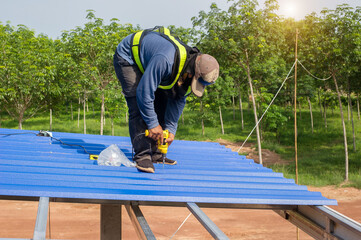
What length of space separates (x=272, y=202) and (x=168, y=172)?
1206 mm

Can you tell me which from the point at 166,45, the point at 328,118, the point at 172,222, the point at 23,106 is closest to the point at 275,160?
the point at 172,222

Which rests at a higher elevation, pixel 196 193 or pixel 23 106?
pixel 23 106

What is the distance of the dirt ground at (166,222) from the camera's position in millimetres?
10664

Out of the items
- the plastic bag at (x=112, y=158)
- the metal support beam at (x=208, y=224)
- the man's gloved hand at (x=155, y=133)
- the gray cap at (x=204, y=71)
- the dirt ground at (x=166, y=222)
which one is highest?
the gray cap at (x=204, y=71)

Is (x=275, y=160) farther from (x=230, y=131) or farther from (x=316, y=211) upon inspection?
(x=316, y=211)

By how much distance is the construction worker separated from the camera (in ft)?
11.3

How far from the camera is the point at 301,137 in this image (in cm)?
2366

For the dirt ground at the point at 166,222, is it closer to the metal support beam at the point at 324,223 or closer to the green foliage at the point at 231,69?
the green foliage at the point at 231,69

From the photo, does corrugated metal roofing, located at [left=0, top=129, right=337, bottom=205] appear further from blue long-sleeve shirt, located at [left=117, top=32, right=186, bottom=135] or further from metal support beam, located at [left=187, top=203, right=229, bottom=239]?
blue long-sleeve shirt, located at [left=117, top=32, right=186, bottom=135]

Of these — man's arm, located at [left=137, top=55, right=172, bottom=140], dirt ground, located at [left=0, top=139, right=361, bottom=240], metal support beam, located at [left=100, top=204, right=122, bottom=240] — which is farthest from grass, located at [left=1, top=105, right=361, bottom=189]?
man's arm, located at [left=137, top=55, right=172, bottom=140]

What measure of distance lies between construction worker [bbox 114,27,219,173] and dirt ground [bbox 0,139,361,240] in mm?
6823

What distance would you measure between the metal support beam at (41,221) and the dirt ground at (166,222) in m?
7.86

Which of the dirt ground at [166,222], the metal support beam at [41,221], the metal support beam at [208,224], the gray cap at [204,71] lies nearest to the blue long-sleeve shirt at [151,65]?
the gray cap at [204,71]

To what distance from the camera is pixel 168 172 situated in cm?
373
